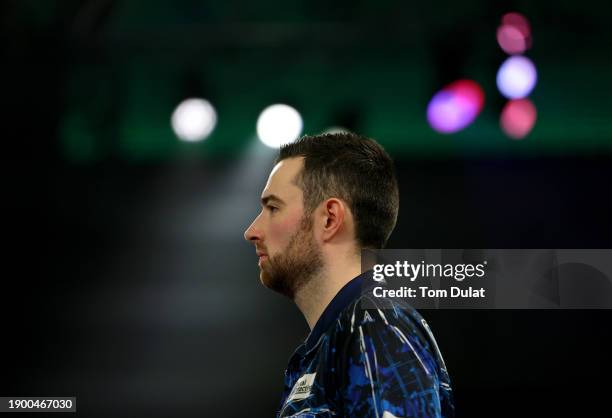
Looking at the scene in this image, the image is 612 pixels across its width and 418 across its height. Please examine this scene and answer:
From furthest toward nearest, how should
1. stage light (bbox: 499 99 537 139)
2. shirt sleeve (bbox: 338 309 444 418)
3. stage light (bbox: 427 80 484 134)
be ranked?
1. stage light (bbox: 499 99 537 139)
2. stage light (bbox: 427 80 484 134)
3. shirt sleeve (bbox: 338 309 444 418)

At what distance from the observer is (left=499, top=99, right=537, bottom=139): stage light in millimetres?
4438

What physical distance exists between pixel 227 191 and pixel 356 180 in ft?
11.6

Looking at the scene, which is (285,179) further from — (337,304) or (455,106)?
(455,106)

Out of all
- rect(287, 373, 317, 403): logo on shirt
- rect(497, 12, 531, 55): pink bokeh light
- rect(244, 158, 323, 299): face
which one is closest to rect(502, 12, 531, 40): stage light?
rect(497, 12, 531, 55): pink bokeh light

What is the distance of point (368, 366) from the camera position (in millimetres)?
1216

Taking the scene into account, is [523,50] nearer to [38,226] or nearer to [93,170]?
[93,170]

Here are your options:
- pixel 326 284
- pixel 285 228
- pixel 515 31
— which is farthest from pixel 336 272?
pixel 515 31

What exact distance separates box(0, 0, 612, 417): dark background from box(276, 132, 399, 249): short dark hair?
9.24 ft

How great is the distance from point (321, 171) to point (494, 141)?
3.50m

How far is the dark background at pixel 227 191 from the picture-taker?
457 centimetres

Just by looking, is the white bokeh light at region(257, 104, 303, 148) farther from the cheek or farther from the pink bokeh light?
the cheek

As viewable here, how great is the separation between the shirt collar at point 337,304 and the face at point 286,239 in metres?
0.09

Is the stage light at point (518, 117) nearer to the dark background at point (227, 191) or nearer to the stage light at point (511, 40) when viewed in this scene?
the dark background at point (227, 191)

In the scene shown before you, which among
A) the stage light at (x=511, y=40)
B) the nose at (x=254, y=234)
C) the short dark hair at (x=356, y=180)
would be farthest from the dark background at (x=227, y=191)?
the nose at (x=254, y=234)
